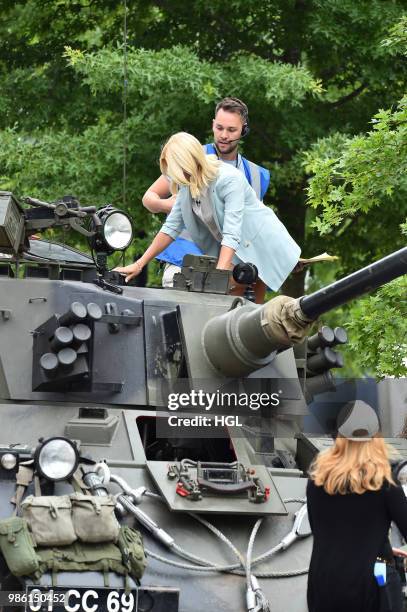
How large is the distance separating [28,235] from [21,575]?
3.73 meters

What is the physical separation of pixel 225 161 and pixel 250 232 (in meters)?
0.78

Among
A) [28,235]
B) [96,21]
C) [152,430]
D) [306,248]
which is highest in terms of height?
[96,21]

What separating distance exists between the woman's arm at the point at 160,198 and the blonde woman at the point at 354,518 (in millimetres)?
5092

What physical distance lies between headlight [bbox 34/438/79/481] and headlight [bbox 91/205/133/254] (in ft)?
9.13

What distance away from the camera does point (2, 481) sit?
9.62 metres

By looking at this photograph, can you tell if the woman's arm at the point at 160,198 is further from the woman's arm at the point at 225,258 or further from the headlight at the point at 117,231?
the woman's arm at the point at 225,258

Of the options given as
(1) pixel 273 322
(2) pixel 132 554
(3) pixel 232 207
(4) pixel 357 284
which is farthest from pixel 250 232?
(2) pixel 132 554

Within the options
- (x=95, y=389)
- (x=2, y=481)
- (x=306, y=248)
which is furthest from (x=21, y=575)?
(x=306, y=248)

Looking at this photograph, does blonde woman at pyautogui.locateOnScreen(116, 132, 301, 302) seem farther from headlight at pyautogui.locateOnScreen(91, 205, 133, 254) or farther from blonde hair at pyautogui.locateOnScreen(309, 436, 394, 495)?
blonde hair at pyautogui.locateOnScreen(309, 436, 394, 495)

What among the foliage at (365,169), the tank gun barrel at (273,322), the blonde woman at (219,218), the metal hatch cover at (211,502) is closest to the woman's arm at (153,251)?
the blonde woman at (219,218)

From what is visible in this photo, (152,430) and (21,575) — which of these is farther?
(152,430)

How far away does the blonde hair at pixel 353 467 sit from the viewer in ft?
27.1

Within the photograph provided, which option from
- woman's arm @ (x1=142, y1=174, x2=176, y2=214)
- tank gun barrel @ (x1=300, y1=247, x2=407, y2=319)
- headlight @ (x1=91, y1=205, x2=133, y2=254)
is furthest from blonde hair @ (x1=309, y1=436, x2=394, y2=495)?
woman's arm @ (x1=142, y1=174, x2=176, y2=214)

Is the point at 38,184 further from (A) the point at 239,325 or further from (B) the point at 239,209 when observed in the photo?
(A) the point at 239,325
